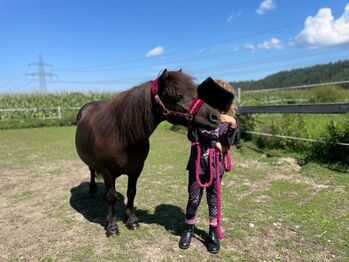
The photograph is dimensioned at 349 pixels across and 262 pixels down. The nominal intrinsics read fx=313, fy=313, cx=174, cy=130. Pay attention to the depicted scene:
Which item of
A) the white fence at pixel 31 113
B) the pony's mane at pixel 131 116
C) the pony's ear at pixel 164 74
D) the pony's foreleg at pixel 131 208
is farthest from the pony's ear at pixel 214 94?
the white fence at pixel 31 113

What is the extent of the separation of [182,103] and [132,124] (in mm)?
618

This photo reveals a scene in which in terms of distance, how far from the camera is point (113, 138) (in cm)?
325

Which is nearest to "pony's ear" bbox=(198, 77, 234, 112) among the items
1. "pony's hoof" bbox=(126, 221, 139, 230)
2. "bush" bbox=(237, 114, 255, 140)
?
"pony's hoof" bbox=(126, 221, 139, 230)

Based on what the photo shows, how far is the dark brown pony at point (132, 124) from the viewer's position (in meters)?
2.72

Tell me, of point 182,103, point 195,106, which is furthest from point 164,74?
point 195,106

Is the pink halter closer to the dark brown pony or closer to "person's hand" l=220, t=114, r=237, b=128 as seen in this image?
the dark brown pony

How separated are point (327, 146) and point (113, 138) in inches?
183

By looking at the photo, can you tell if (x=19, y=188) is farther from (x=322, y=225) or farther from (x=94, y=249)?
(x=322, y=225)

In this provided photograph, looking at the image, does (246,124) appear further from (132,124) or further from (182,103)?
(182,103)

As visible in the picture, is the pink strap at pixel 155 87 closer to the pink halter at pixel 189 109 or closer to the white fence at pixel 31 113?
the pink halter at pixel 189 109

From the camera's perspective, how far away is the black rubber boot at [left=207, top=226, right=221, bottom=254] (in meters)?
3.03

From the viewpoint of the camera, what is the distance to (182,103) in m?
2.72

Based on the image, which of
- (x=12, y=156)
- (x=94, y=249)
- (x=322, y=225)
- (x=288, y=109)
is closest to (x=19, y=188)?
(x=94, y=249)

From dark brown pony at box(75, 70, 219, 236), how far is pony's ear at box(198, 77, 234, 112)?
0.08 meters
